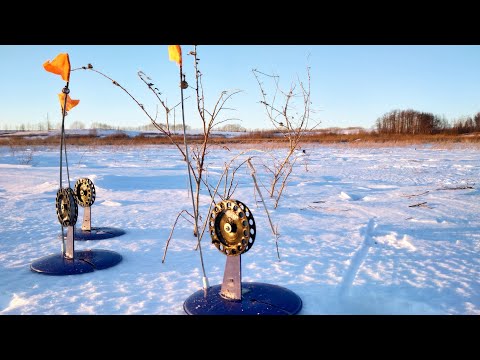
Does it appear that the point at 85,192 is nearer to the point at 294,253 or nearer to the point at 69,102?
the point at 69,102

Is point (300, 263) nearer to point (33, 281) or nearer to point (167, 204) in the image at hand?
point (33, 281)

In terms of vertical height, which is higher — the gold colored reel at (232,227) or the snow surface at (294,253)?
the gold colored reel at (232,227)

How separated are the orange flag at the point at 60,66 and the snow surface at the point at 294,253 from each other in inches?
60.6

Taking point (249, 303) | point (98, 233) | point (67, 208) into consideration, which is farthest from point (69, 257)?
point (249, 303)

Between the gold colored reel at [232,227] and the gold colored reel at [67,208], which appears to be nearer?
the gold colored reel at [232,227]

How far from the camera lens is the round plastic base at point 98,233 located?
381cm

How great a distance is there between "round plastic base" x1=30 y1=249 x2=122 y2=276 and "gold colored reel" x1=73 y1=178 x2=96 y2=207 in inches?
29.0

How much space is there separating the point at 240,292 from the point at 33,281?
1513 mm

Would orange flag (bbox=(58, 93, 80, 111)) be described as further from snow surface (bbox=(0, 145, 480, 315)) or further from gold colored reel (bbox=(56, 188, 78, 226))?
snow surface (bbox=(0, 145, 480, 315))

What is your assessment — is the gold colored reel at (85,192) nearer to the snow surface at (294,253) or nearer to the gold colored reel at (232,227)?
the snow surface at (294,253)

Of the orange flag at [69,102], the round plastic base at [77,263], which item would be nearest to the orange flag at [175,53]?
the orange flag at [69,102]

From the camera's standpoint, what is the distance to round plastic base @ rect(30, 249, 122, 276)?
2848mm

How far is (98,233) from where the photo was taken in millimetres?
3941
